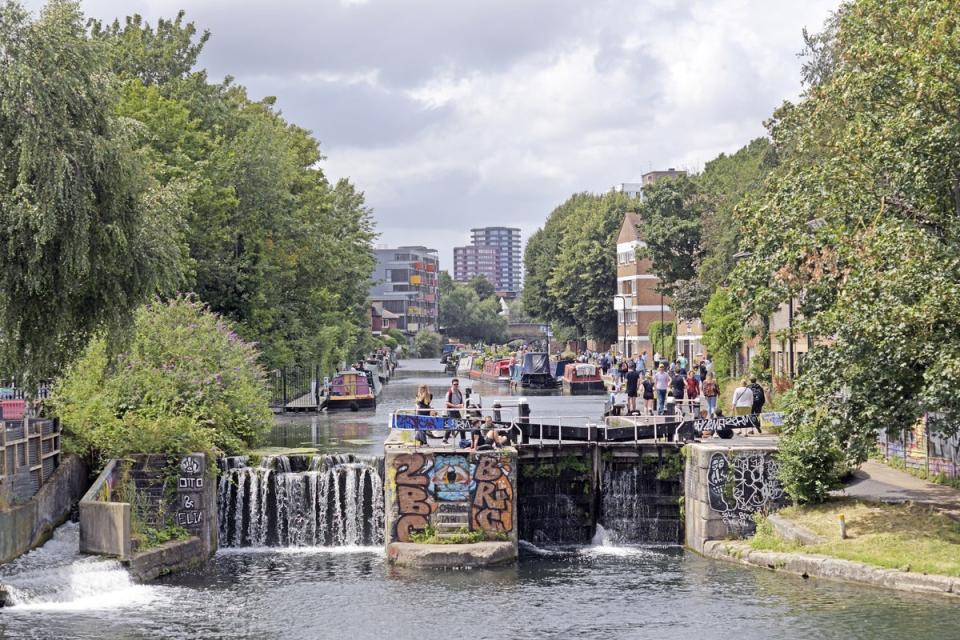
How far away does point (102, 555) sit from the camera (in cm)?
2844

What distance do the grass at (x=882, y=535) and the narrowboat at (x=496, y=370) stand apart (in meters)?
72.5

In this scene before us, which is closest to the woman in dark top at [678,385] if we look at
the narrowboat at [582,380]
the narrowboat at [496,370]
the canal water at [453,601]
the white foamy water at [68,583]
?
the canal water at [453,601]

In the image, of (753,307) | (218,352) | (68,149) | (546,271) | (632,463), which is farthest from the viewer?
(546,271)

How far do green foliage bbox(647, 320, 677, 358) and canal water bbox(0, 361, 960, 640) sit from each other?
209ft

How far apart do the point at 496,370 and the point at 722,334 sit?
46440 millimetres

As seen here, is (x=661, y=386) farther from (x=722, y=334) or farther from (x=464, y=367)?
(x=464, y=367)

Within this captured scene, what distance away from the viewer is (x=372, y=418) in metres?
59.9

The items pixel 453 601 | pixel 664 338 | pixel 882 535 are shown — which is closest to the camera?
pixel 453 601

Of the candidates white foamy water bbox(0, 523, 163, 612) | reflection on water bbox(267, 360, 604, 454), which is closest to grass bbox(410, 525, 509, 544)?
white foamy water bbox(0, 523, 163, 612)

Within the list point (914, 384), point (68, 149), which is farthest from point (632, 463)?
point (68, 149)

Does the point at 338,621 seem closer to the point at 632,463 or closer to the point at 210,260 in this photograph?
the point at 632,463

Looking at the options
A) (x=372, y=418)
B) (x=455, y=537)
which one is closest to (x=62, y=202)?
(x=455, y=537)

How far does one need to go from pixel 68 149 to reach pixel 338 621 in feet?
36.5

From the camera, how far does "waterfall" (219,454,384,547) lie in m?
33.5
